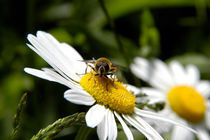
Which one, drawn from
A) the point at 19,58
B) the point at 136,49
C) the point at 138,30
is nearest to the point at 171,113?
the point at 136,49

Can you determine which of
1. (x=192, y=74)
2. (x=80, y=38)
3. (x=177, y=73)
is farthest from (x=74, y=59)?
(x=192, y=74)

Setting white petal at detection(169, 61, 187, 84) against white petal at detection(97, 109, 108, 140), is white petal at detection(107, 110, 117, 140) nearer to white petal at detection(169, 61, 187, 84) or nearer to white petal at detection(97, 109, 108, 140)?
white petal at detection(97, 109, 108, 140)

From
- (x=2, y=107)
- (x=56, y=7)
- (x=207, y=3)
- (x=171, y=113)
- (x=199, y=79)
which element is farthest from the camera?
(x=207, y=3)

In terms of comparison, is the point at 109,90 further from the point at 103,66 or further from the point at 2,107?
the point at 2,107

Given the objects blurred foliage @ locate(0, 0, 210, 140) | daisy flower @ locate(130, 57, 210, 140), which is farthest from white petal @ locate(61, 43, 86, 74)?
daisy flower @ locate(130, 57, 210, 140)

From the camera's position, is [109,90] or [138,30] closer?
[109,90]

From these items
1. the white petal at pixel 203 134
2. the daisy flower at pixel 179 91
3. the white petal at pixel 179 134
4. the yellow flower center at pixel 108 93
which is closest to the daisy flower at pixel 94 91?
the yellow flower center at pixel 108 93

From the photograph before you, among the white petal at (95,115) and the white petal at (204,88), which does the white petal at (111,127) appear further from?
the white petal at (204,88)
